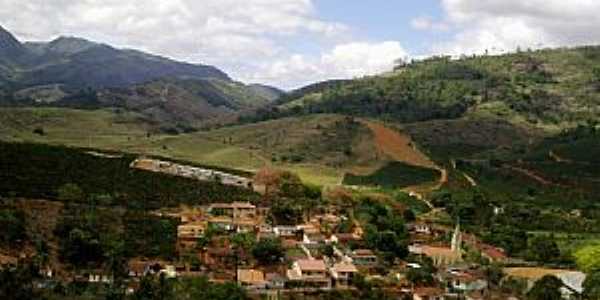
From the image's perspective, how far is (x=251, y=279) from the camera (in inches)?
1938

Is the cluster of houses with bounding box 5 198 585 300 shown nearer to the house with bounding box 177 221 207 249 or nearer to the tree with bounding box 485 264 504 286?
the house with bounding box 177 221 207 249

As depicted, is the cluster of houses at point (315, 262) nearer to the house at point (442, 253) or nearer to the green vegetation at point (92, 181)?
the house at point (442, 253)

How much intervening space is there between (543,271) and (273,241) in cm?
1940

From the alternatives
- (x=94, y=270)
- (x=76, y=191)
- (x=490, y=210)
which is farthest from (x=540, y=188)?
(x=94, y=270)

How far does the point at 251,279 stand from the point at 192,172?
4324cm

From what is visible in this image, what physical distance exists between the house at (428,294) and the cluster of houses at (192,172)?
35.3 metres

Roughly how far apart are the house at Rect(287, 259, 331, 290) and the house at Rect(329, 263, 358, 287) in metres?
0.57

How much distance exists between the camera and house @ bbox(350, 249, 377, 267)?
5559cm

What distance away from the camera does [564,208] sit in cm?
8975

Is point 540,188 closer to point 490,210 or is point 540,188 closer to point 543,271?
point 490,210

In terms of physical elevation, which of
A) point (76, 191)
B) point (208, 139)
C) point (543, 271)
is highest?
point (208, 139)

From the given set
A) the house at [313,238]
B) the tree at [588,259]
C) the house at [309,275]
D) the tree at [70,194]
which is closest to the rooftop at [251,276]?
the house at [309,275]

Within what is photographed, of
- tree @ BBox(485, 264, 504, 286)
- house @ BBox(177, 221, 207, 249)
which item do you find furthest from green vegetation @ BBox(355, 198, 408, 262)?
house @ BBox(177, 221, 207, 249)

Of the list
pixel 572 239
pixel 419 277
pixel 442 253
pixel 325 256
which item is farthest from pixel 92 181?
pixel 572 239
